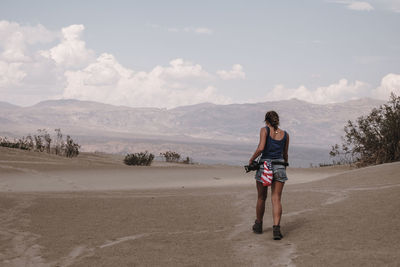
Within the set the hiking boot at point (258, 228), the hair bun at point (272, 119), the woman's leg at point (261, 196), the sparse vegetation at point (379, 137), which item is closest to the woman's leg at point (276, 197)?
the woman's leg at point (261, 196)

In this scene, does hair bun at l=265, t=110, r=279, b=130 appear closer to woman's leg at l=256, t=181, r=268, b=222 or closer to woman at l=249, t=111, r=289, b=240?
woman at l=249, t=111, r=289, b=240

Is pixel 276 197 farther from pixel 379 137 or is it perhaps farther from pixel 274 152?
pixel 379 137

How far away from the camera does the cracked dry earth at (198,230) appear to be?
598 centimetres

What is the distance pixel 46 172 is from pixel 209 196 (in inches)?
313

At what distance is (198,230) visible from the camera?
308 inches

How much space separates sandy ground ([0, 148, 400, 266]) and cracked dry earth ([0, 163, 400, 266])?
0.01 metres

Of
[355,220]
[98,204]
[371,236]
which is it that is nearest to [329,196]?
[355,220]

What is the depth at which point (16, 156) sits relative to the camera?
837 inches

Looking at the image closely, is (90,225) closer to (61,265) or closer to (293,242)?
(61,265)

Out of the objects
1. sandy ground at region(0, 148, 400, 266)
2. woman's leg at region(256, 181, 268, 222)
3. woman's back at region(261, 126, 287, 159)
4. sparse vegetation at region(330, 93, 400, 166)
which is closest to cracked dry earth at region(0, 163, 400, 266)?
sandy ground at region(0, 148, 400, 266)

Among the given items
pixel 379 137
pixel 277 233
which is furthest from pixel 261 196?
pixel 379 137

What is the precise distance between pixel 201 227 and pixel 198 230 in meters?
0.25

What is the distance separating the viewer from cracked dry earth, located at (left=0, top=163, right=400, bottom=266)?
19.6 feet

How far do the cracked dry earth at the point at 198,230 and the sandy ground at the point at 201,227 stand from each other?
0.01 metres
